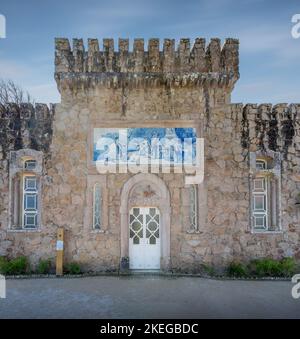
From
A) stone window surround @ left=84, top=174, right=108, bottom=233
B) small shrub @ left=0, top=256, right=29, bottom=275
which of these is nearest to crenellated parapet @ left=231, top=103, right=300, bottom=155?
stone window surround @ left=84, top=174, right=108, bottom=233

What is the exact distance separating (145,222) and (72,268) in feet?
8.61

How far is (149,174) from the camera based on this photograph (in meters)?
10.5

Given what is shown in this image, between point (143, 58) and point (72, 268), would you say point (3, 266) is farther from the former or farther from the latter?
point (143, 58)

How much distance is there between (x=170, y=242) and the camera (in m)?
10.3

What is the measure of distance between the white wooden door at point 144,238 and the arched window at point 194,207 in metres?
1.08

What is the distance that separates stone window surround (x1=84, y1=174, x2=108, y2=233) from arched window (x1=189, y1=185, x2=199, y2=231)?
269cm

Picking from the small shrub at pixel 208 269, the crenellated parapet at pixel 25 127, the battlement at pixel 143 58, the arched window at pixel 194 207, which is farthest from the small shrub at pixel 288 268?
the crenellated parapet at pixel 25 127

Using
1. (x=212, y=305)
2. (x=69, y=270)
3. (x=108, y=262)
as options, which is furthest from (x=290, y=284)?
(x=69, y=270)

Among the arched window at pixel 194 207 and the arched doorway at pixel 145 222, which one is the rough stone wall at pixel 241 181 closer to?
the arched window at pixel 194 207

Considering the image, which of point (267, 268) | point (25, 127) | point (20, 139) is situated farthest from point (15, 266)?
point (267, 268)

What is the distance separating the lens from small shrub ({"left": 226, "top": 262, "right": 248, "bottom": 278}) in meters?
9.97

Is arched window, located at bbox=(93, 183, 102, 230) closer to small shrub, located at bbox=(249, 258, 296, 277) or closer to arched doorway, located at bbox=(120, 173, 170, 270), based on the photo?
arched doorway, located at bbox=(120, 173, 170, 270)

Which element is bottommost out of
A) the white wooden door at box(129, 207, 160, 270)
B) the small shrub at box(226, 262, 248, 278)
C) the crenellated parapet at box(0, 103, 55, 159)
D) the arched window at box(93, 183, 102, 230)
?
the small shrub at box(226, 262, 248, 278)

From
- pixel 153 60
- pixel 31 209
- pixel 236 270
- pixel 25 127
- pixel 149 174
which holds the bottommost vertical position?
pixel 236 270
